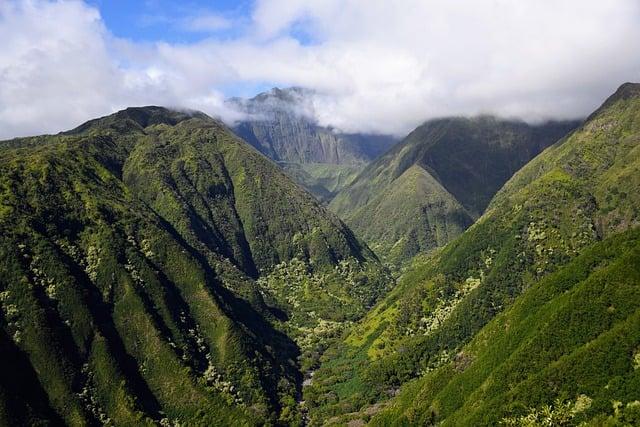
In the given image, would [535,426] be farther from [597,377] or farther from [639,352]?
[639,352]

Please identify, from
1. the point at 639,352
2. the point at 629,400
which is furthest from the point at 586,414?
the point at 639,352

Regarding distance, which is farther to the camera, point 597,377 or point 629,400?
point 597,377

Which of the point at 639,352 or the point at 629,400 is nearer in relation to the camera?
the point at 629,400

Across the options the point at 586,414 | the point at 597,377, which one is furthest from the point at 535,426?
the point at 597,377

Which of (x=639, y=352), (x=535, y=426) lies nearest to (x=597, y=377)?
(x=639, y=352)

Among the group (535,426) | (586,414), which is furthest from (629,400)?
(535,426)

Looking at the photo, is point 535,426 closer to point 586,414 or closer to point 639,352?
point 586,414

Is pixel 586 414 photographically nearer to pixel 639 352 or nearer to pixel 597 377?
pixel 597 377
